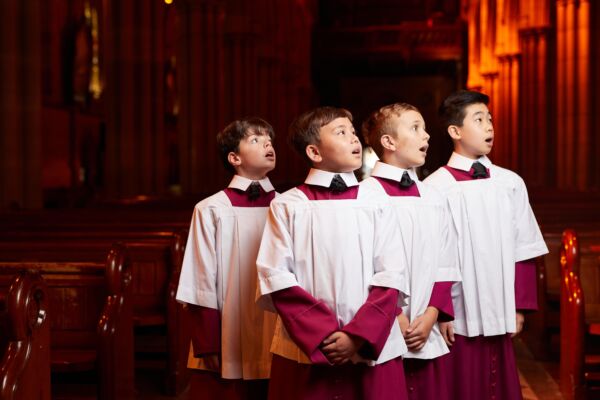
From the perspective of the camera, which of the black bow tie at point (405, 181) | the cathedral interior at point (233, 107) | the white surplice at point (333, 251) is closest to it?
the white surplice at point (333, 251)

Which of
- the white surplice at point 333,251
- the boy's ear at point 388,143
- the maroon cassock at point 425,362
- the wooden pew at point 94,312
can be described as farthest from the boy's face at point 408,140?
the wooden pew at point 94,312

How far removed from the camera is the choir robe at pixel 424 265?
10.5 ft

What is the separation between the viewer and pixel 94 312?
4465mm

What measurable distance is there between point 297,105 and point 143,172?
18.7 meters

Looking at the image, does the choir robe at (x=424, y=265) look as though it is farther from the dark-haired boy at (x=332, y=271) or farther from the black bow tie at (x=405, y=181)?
the dark-haired boy at (x=332, y=271)

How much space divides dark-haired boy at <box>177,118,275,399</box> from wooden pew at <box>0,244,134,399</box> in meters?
1.03

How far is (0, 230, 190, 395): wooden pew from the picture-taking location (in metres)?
5.40

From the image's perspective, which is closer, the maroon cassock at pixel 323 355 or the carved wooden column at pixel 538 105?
the maroon cassock at pixel 323 355

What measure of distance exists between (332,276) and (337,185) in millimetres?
304

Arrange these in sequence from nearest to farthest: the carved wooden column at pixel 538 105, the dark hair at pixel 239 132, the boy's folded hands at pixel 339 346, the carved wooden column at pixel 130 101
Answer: the boy's folded hands at pixel 339 346 < the dark hair at pixel 239 132 < the carved wooden column at pixel 130 101 < the carved wooden column at pixel 538 105

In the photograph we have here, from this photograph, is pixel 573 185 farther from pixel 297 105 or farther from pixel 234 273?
pixel 297 105

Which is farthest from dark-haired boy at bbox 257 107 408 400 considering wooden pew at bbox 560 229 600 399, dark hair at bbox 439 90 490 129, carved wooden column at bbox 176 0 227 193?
carved wooden column at bbox 176 0 227 193

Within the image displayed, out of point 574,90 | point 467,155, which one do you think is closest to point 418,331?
point 467,155

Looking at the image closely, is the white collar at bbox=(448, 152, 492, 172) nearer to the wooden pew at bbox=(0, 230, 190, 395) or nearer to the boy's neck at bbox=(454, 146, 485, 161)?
the boy's neck at bbox=(454, 146, 485, 161)
